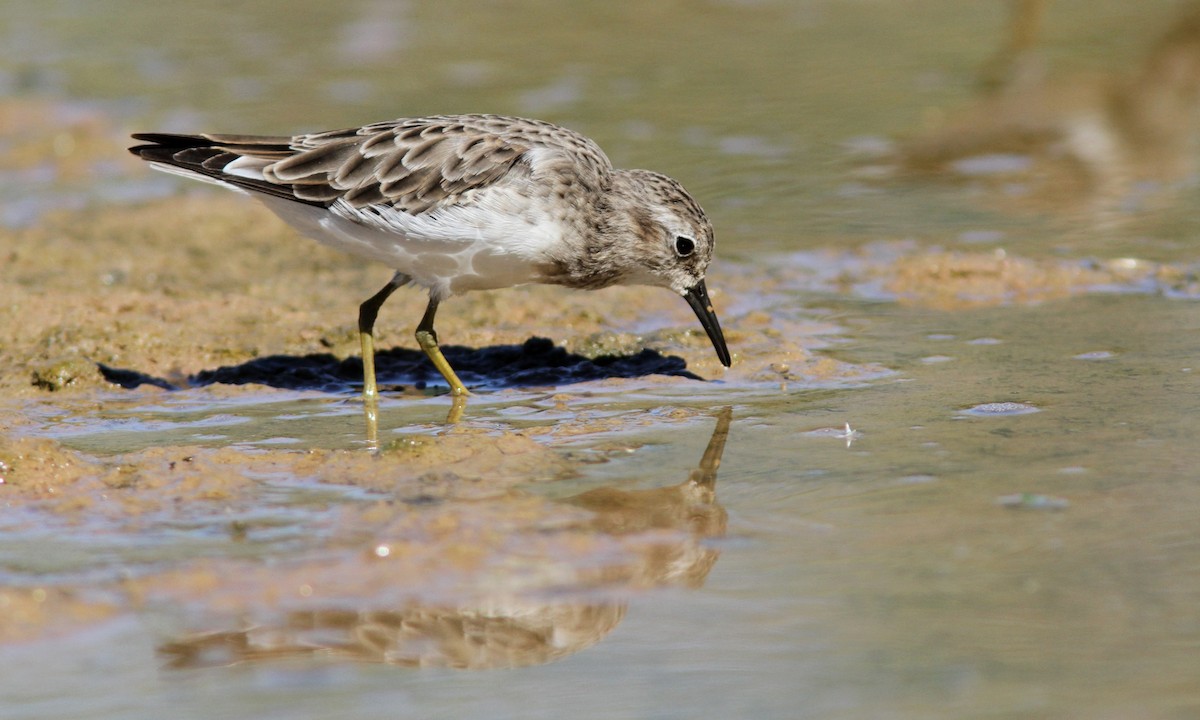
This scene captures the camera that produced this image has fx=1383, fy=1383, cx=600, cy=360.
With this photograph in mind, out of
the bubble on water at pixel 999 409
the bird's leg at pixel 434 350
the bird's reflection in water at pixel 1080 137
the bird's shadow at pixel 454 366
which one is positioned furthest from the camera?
the bird's reflection in water at pixel 1080 137

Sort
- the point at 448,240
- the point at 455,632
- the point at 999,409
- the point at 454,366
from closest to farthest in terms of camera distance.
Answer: the point at 455,632, the point at 999,409, the point at 448,240, the point at 454,366

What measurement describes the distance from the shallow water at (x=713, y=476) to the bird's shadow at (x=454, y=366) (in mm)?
82

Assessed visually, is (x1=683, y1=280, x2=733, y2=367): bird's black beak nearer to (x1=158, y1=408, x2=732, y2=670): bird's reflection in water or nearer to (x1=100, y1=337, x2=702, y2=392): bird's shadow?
(x1=100, y1=337, x2=702, y2=392): bird's shadow

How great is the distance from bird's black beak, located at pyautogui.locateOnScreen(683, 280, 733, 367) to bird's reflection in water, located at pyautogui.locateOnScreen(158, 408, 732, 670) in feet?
8.80

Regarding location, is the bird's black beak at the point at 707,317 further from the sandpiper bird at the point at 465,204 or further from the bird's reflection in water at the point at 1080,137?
the bird's reflection in water at the point at 1080,137

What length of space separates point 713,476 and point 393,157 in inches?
117

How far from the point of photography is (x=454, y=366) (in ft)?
28.4

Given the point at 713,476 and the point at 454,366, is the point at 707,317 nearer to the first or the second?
the point at 454,366

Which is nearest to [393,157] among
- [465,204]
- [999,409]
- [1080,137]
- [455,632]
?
[465,204]

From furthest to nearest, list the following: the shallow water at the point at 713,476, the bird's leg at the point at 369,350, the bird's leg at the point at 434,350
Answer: the bird's leg at the point at 434,350 < the bird's leg at the point at 369,350 < the shallow water at the point at 713,476

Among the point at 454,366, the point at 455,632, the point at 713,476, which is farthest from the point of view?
the point at 454,366

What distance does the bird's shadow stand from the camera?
827cm

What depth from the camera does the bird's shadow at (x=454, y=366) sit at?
8266 mm

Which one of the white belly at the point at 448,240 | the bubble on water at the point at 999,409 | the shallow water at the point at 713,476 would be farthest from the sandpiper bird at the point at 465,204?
the bubble on water at the point at 999,409
